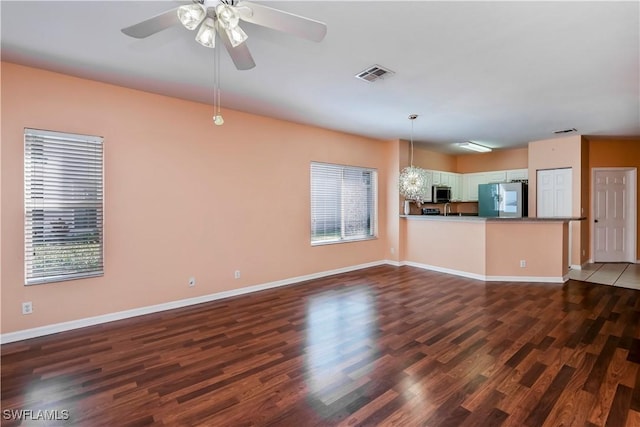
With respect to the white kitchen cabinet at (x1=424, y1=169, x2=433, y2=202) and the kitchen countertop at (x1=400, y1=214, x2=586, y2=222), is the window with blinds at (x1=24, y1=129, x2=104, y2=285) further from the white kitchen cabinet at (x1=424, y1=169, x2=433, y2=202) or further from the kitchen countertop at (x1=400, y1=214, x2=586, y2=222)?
the white kitchen cabinet at (x1=424, y1=169, x2=433, y2=202)

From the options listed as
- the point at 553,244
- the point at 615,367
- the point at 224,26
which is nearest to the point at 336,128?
the point at 224,26

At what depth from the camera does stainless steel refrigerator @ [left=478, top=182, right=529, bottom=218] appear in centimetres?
661

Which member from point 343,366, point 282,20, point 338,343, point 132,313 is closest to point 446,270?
point 338,343

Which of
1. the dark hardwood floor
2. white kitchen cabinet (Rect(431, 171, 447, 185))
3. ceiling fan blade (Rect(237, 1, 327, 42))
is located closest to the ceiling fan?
ceiling fan blade (Rect(237, 1, 327, 42))

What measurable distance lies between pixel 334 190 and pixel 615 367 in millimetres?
4289

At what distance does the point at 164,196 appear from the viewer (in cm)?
380

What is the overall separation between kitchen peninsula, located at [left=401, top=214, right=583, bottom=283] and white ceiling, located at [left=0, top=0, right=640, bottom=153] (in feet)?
5.85

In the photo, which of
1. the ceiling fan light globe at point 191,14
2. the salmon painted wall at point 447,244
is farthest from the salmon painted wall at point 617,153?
the ceiling fan light globe at point 191,14

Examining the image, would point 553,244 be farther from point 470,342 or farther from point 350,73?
point 350,73

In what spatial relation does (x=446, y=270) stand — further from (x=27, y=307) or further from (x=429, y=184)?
(x=27, y=307)

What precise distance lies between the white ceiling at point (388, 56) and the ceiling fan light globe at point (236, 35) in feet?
1.41

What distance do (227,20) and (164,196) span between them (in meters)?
2.64

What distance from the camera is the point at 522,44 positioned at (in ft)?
8.30

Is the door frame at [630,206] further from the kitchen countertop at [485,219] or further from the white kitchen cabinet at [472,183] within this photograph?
the white kitchen cabinet at [472,183]
